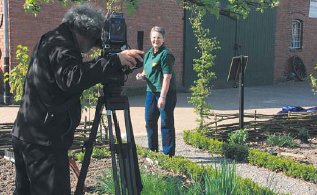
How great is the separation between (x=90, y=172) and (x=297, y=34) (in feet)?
56.5

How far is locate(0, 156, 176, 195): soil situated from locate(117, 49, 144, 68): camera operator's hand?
2269mm

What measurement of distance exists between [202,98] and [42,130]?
5.07 metres

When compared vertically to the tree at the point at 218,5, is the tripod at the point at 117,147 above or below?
below

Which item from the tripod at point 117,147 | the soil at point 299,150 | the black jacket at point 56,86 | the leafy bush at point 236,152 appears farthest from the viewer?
the soil at point 299,150

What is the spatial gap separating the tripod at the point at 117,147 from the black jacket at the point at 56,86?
15cm

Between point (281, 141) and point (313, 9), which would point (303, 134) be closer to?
point (281, 141)

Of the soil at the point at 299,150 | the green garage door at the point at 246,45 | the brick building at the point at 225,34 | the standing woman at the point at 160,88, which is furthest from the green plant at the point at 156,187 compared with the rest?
the green garage door at the point at 246,45

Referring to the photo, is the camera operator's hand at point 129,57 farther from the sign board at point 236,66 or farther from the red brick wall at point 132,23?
the red brick wall at point 132,23

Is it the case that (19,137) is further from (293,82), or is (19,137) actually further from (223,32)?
(293,82)

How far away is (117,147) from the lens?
3037 mm

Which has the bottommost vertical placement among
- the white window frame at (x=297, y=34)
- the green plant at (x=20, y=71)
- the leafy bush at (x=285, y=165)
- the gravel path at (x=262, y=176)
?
the gravel path at (x=262, y=176)

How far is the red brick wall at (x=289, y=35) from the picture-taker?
19750 mm

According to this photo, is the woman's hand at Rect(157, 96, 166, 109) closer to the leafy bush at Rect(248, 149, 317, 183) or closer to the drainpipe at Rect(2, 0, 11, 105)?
the leafy bush at Rect(248, 149, 317, 183)

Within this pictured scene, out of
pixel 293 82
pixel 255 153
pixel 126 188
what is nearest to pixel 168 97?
pixel 255 153
